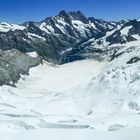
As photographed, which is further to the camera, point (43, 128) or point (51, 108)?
point (51, 108)

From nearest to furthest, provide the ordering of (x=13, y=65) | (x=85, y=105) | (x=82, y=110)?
(x=82, y=110), (x=85, y=105), (x=13, y=65)

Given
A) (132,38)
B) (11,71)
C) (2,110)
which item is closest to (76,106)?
(2,110)

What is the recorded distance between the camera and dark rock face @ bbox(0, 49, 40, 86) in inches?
4390

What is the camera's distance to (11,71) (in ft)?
388

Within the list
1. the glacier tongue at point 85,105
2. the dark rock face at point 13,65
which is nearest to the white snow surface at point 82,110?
the glacier tongue at point 85,105

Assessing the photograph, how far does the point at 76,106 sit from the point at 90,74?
5211 centimetres

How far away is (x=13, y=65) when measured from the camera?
128m

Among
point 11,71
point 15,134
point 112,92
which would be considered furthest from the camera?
point 11,71

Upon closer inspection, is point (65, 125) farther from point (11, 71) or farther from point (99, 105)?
point (11, 71)

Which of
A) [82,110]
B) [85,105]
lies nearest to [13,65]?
[85,105]

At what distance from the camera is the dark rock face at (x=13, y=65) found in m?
112

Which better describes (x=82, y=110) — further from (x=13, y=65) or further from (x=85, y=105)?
(x=13, y=65)

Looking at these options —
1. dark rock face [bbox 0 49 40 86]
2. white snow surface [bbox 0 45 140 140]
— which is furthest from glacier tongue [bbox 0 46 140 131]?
dark rock face [bbox 0 49 40 86]

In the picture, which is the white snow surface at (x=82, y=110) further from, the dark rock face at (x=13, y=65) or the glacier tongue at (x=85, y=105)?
the dark rock face at (x=13, y=65)
